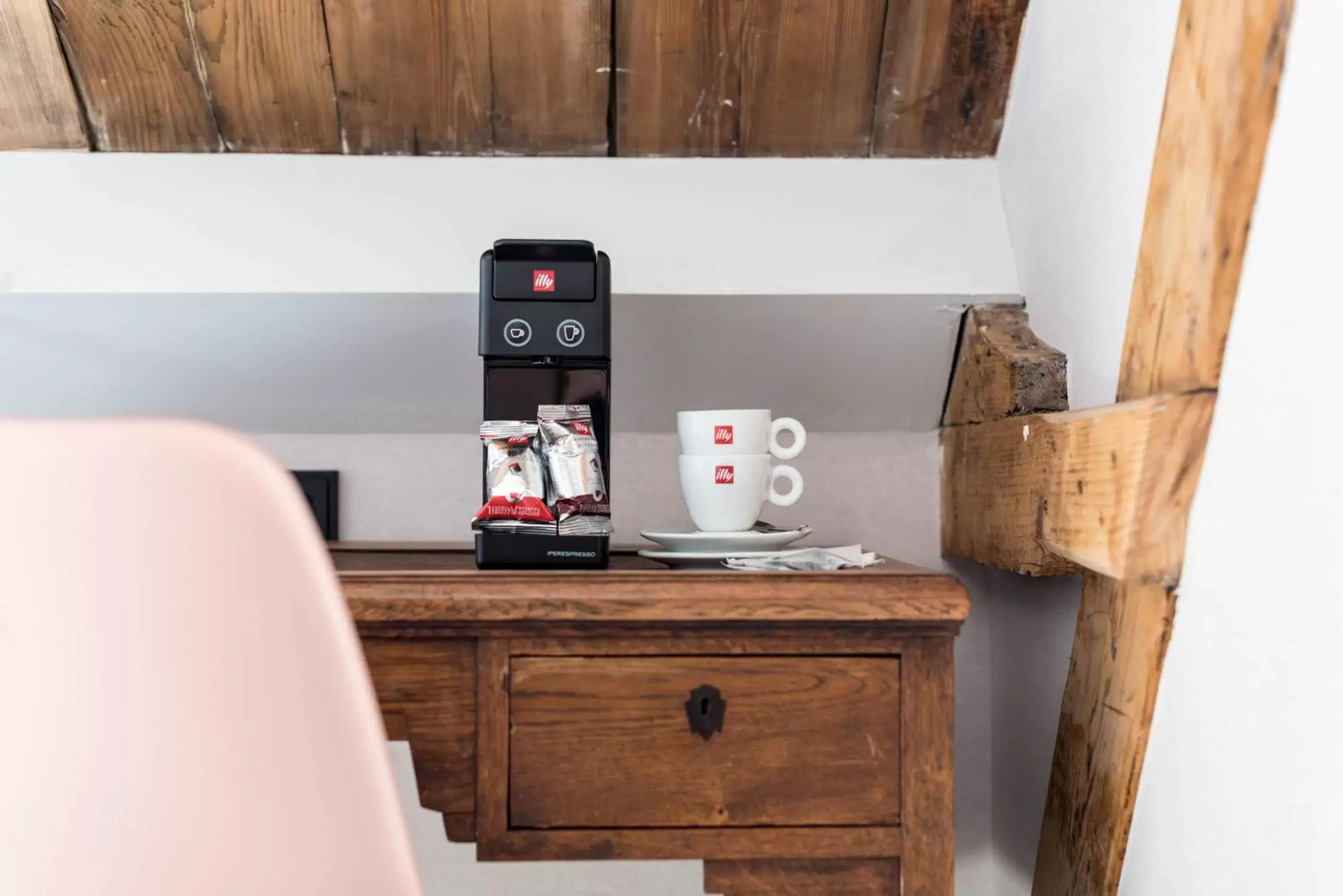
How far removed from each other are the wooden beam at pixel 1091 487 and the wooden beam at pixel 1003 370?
31 millimetres

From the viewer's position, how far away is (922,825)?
900mm

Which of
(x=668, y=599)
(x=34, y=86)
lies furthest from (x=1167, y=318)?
(x=34, y=86)

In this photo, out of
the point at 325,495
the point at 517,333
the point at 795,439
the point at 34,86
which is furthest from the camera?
the point at 325,495

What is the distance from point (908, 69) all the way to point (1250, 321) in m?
0.66

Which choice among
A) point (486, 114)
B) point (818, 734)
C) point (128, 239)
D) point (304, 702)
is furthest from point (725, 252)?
point (304, 702)

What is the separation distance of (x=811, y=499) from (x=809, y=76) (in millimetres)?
577

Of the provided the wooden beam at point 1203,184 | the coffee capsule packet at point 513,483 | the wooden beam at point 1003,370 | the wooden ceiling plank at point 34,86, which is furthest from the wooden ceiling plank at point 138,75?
the wooden beam at point 1203,184

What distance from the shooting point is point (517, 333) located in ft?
3.42

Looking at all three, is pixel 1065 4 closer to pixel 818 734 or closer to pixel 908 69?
pixel 908 69

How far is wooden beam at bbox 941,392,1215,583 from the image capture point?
829 millimetres

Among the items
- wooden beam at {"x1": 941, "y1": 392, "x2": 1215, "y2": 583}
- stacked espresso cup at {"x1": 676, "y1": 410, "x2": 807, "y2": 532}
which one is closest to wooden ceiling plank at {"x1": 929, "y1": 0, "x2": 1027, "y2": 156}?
wooden beam at {"x1": 941, "y1": 392, "x2": 1215, "y2": 583}

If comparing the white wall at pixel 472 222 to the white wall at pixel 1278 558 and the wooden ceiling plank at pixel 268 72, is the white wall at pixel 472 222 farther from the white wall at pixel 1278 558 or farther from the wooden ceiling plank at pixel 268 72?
the white wall at pixel 1278 558

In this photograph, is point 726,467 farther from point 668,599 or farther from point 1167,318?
point 1167,318

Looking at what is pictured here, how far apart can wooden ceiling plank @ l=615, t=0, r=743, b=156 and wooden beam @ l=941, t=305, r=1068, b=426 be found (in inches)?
15.8
